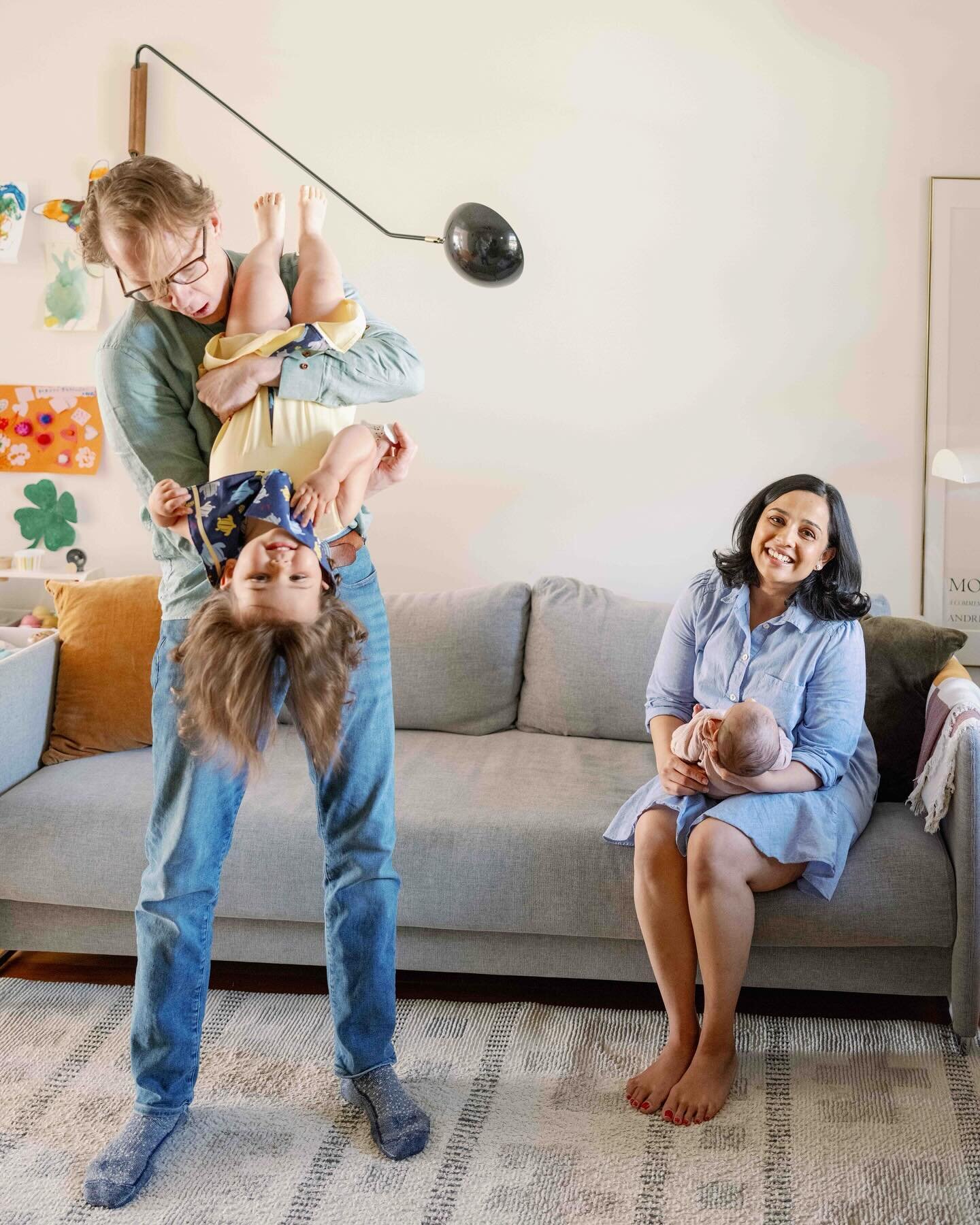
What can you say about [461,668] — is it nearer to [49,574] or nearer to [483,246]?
[483,246]

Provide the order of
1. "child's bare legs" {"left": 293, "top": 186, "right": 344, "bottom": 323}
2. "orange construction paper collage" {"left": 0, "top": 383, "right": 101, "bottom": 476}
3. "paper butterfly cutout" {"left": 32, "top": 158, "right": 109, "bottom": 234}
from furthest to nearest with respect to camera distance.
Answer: "orange construction paper collage" {"left": 0, "top": 383, "right": 101, "bottom": 476} < "paper butterfly cutout" {"left": 32, "top": 158, "right": 109, "bottom": 234} < "child's bare legs" {"left": 293, "top": 186, "right": 344, "bottom": 323}

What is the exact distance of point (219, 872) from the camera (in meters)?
1.53

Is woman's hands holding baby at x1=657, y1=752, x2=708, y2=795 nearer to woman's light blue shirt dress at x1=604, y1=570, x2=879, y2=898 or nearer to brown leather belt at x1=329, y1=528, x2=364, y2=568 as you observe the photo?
woman's light blue shirt dress at x1=604, y1=570, x2=879, y2=898

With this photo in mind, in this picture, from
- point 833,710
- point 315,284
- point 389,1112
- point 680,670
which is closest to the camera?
point 315,284

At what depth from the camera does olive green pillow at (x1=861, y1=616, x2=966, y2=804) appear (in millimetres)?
2172

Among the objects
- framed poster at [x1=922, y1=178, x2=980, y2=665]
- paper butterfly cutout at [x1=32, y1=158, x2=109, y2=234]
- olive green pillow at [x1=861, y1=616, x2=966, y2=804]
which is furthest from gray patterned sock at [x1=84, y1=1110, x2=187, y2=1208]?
paper butterfly cutout at [x1=32, y1=158, x2=109, y2=234]

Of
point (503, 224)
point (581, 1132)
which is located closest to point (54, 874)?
point (581, 1132)

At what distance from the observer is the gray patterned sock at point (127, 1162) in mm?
1478

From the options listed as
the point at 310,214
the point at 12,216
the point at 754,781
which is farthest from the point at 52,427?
the point at 754,781

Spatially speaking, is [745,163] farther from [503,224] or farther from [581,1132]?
[581,1132]

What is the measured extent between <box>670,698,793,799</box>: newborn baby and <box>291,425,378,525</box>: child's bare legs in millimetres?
711

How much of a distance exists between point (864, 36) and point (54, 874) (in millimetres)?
2665

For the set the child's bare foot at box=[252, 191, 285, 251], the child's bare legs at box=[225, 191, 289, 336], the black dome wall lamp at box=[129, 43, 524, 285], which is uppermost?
the black dome wall lamp at box=[129, 43, 524, 285]

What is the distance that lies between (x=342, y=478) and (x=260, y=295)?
0.85ft
